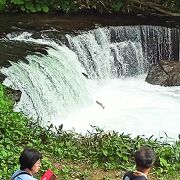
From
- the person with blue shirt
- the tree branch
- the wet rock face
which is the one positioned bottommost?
the wet rock face

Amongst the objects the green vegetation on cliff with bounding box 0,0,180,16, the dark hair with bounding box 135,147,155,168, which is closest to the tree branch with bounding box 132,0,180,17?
the green vegetation on cliff with bounding box 0,0,180,16

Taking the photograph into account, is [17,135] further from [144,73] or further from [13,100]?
[144,73]

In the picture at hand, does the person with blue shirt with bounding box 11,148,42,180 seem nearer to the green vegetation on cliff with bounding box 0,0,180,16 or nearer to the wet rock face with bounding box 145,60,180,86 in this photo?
the wet rock face with bounding box 145,60,180,86

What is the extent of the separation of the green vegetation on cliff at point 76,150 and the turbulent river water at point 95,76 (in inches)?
62.0

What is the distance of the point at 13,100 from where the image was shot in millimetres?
9570

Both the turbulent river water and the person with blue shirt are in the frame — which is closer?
the person with blue shirt

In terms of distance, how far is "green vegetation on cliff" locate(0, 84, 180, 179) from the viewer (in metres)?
7.24

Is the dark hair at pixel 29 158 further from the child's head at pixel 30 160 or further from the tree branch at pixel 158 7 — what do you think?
the tree branch at pixel 158 7

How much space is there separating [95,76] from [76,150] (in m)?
6.21

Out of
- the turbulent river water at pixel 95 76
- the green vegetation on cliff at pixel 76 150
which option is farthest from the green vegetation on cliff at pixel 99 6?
the green vegetation on cliff at pixel 76 150

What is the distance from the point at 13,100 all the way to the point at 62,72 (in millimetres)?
2687

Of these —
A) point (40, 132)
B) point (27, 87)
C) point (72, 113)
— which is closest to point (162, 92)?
point (72, 113)

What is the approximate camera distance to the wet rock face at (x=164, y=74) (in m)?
14.1

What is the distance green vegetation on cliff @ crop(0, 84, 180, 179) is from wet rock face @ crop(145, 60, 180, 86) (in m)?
6.05
